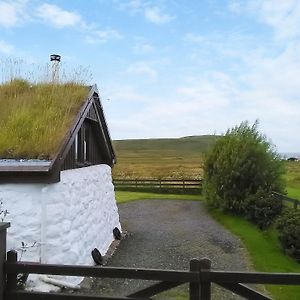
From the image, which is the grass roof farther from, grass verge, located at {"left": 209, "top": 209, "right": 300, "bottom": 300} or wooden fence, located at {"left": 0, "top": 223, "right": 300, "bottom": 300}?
grass verge, located at {"left": 209, "top": 209, "right": 300, "bottom": 300}

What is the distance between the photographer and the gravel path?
9156 millimetres

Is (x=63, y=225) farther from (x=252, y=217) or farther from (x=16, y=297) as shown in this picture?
(x=252, y=217)

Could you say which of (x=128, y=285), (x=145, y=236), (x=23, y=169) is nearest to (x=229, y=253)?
(x=145, y=236)

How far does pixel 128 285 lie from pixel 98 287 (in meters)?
0.66

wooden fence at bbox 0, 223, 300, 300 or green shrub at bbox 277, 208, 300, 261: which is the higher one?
wooden fence at bbox 0, 223, 300, 300

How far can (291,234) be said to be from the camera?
1212 cm

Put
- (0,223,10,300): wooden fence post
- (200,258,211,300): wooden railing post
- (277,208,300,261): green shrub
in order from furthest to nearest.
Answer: (277,208,300,261): green shrub, (0,223,10,300): wooden fence post, (200,258,211,300): wooden railing post

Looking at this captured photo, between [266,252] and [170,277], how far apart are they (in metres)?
9.40

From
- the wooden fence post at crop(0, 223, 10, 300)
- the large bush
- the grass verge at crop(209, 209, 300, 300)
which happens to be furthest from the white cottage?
the large bush

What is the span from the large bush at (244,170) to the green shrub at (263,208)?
0.08 metres

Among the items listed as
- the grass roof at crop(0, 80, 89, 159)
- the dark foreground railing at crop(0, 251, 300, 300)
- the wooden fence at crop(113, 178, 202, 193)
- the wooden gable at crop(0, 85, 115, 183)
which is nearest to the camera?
the dark foreground railing at crop(0, 251, 300, 300)

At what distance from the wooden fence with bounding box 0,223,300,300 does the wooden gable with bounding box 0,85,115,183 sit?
350cm

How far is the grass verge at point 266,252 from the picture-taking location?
9.21 m

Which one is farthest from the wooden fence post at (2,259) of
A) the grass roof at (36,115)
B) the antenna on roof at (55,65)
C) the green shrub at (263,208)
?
the green shrub at (263,208)
